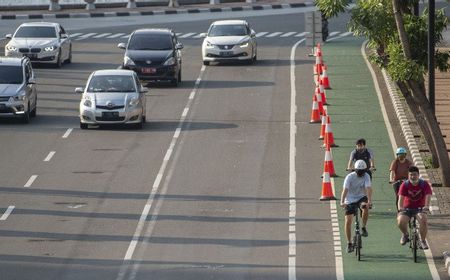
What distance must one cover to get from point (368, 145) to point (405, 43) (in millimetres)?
5432

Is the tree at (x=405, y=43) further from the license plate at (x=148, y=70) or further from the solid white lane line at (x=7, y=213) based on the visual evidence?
the license plate at (x=148, y=70)

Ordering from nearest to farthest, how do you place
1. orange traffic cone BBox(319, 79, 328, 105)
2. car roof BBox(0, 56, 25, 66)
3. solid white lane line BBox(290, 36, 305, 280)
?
solid white lane line BBox(290, 36, 305, 280)
orange traffic cone BBox(319, 79, 328, 105)
car roof BBox(0, 56, 25, 66)

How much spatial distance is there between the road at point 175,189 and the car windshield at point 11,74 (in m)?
1.20

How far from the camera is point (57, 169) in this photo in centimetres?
3409

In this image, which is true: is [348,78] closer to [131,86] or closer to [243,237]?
[131,86]

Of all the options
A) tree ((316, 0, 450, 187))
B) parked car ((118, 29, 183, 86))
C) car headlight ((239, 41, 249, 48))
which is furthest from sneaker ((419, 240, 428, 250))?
car headlight ((239, 41, 249, 48))

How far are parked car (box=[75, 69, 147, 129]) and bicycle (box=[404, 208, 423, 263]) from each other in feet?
52.4

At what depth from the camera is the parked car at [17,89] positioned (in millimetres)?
40719

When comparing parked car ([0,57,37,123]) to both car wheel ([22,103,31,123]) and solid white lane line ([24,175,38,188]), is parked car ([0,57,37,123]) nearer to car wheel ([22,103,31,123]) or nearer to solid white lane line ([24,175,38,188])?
car wheel ([22,103,31,123])

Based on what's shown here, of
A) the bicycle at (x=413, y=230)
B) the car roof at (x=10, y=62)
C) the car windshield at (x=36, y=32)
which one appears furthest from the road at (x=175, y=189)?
the car windshield at (x=36, y=32)

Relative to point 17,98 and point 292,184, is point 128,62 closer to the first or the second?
point 17,98

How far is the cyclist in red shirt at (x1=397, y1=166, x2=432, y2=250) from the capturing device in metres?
24.6

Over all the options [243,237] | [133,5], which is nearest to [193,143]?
[243,237]

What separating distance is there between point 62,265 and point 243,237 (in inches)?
147
